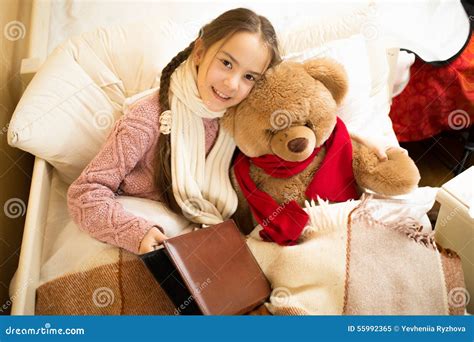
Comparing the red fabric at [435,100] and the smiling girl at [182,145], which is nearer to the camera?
the smiling girl at [182,145]

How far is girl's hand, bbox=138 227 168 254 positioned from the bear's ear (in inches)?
15.9

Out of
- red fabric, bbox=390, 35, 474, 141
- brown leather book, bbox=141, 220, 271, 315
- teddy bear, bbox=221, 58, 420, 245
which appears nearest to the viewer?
brown leather book, bbox=141, 220, 271, 315

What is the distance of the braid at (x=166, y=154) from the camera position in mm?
915

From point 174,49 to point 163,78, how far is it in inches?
7.1

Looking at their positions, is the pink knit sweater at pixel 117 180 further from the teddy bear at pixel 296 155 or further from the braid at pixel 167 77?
the teddy bear at pixel 296 155

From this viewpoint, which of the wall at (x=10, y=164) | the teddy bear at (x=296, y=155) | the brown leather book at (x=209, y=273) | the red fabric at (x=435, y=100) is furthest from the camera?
the red fabric at (x=435, y=100)

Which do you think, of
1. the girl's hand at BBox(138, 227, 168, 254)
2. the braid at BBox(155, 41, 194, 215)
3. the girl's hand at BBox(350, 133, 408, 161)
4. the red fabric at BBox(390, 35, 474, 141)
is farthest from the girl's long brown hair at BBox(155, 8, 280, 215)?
the red fabric at BBox(390, 35, 474, 141)

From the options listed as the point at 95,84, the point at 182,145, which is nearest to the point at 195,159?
the point at 182,145

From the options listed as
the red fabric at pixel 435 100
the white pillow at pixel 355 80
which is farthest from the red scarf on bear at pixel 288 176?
the red fabric at pixel 435 100

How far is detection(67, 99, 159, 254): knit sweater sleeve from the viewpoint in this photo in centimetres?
85

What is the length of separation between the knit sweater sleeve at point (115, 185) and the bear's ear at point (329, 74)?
0.30m

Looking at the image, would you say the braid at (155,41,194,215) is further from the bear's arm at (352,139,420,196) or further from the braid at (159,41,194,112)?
the bear's arm at (352,139,420,196)

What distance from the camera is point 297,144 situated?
875 millimetres

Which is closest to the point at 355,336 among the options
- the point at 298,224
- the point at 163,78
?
the point at 298,224
